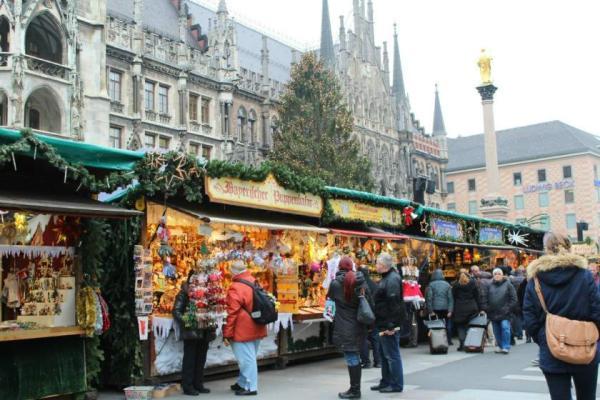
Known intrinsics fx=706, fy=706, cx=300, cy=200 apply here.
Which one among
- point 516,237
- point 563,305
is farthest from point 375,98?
point 563,305

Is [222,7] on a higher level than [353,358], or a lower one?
higher

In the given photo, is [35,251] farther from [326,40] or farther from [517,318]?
[326,40]

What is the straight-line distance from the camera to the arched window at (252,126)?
44.6 m

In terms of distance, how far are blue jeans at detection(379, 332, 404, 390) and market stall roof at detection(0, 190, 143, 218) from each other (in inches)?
140

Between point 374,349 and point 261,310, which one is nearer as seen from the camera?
point 261,310

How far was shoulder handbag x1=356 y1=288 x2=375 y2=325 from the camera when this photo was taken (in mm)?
8477

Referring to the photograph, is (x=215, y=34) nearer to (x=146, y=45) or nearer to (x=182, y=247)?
(x=146, y=45)

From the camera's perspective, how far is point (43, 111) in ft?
93.7

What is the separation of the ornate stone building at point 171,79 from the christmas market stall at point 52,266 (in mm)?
12244

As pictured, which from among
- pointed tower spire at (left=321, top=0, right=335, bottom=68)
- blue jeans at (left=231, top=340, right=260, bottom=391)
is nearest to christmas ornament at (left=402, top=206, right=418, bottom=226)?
blue jeans at (left=231, top=340, right=260, bottom=391)

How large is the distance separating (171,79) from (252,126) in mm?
8075

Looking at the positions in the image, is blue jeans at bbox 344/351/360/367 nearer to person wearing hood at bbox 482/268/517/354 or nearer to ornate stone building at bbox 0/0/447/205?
person wearing hood at bbox 482/268/517/354

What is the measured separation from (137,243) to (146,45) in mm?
29073

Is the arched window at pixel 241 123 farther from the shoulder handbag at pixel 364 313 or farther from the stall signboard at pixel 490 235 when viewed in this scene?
the shoulder handbag at pixel 364 313
